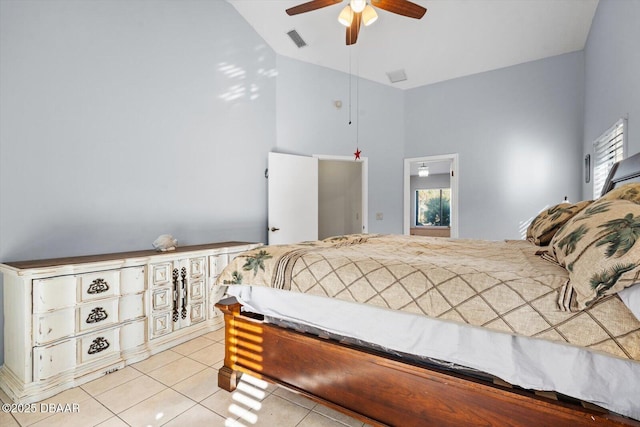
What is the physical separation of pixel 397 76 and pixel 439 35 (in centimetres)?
87

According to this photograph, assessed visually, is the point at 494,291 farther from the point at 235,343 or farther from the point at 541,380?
the point at 235,343

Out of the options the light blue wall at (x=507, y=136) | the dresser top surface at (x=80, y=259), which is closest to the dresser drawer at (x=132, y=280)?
the dresser top surface at (x=80, y=259)

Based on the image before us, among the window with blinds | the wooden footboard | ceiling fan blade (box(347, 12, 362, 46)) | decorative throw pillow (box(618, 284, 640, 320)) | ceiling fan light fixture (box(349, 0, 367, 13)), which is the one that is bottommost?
the wooden footboard

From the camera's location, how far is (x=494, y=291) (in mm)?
1072

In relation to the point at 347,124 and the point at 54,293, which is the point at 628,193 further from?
the point at 347,124

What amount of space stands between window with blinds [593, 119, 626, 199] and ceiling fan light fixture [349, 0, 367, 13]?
7.22 ft

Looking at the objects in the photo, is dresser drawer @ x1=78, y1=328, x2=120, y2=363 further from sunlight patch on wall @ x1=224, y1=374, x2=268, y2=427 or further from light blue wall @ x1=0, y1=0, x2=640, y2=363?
sunlight patch on wall @ x1=224, y1=374, x2=268, y2=427

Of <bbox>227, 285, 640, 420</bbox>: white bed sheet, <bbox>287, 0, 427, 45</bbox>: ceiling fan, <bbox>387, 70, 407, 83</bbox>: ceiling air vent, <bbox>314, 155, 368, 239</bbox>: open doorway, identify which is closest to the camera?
<bbox>227, 285, 640, 420</bbox>: white bed sheet

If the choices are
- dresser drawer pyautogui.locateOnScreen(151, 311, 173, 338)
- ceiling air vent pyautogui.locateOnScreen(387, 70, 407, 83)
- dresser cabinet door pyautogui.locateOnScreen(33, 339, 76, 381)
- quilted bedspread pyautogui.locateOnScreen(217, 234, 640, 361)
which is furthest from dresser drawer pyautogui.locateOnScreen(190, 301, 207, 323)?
ceiling air vent pyautogui.locateOnScreen(387, 70, 407, 83)

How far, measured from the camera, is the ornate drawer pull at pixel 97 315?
6.73ft

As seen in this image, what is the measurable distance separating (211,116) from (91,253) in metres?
1.78

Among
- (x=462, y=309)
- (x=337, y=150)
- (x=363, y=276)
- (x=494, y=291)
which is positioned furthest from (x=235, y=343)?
(x=337, y=150)

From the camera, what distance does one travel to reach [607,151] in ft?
9.06

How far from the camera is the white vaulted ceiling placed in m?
3.32
